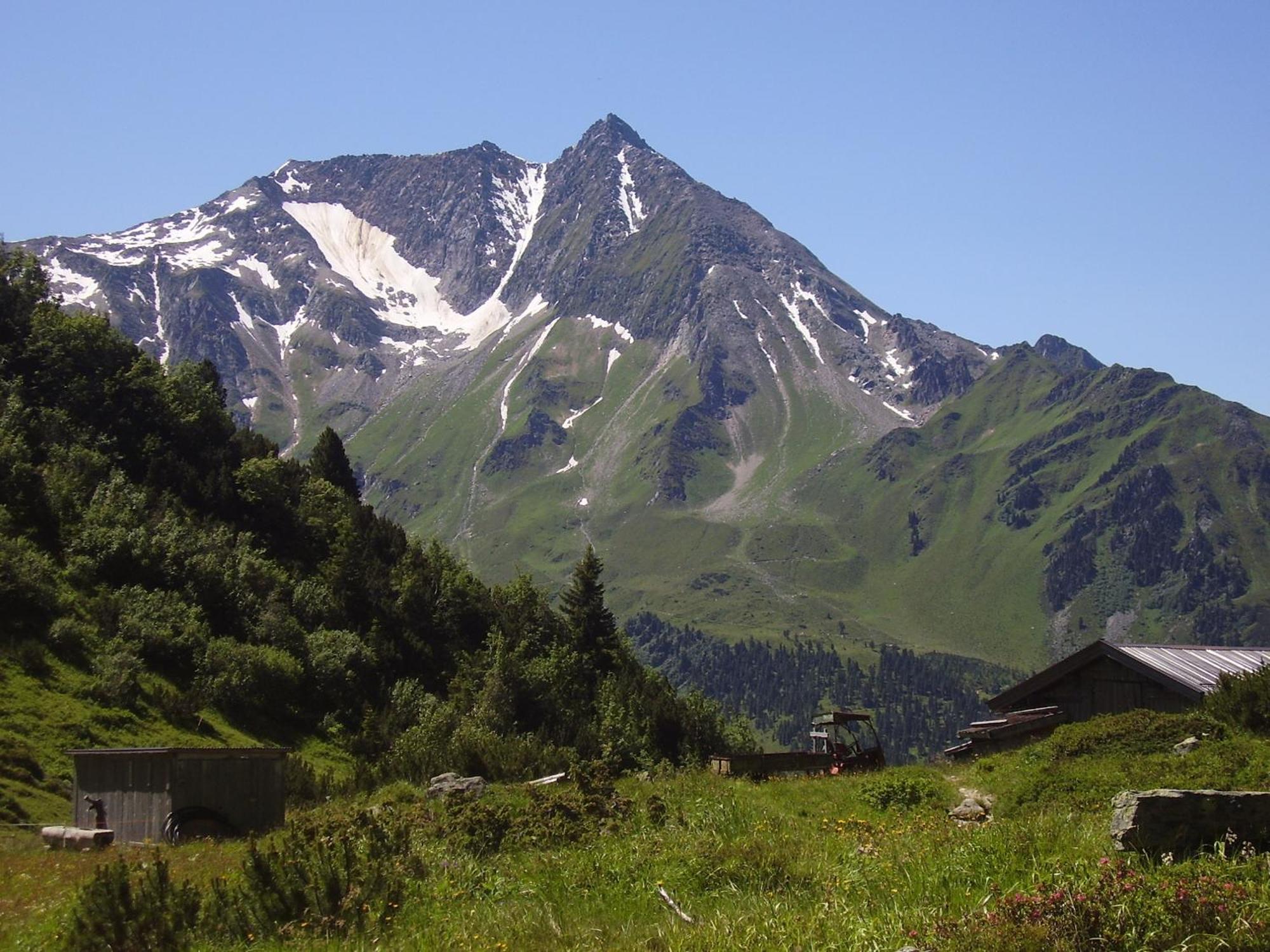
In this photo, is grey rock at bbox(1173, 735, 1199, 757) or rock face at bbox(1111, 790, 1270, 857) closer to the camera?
rock face at bbox(1111, 790, 1270, 857)

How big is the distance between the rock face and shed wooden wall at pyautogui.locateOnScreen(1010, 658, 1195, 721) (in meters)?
24.7

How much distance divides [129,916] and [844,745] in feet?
109

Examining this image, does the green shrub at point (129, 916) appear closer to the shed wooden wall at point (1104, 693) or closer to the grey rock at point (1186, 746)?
the grey rock at point (1186, 746)

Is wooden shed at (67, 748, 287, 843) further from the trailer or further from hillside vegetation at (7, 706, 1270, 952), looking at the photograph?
the trailer

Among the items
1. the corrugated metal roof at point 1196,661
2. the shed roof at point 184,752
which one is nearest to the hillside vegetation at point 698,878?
the shed roof at point 184,752

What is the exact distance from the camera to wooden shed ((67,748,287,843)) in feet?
95.2

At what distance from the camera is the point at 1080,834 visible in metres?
15.8

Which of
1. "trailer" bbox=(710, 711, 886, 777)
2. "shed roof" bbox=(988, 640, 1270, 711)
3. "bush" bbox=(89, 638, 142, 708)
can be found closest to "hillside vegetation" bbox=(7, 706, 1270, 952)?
"trailer" bbox=(710, 711, 886, 777)

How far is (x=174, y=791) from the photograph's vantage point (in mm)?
28984

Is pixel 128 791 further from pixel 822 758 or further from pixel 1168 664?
pixel 1168 664

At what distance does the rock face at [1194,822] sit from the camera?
13867 mm

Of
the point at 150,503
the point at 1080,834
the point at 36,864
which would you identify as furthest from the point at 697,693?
the point at 1080,834

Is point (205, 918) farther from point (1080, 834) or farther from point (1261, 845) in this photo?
point (1261, 845)

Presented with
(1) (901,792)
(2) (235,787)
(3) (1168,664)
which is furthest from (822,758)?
(2) (235,787)
